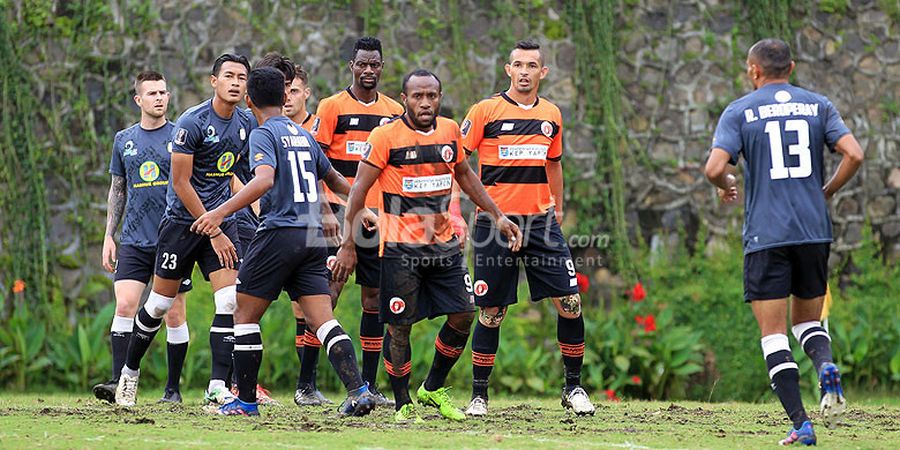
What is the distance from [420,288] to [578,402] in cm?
149

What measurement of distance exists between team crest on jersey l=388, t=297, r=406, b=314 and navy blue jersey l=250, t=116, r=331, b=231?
2.13 feet

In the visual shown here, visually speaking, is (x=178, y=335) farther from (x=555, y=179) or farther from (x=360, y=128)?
(x=555, y=179)

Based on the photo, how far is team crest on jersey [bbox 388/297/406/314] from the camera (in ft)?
24.7

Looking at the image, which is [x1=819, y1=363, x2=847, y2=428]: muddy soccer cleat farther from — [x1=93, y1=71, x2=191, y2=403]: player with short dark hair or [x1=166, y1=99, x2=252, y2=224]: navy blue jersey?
[x1=93, y1=71, x2=191, y2=403]: player with short dark hair

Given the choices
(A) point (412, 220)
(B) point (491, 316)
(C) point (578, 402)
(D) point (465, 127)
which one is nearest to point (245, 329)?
(A) point (412, 220)

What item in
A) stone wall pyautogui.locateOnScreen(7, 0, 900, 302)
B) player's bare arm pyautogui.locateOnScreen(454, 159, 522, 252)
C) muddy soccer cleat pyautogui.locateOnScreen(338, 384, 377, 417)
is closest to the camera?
muddy soccer cleat pyautogui.locateOnScreen(338, 384, 377, 417)

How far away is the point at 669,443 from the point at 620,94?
6.84m

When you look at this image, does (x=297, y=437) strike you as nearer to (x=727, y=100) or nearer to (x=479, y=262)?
(x=479, y=262)

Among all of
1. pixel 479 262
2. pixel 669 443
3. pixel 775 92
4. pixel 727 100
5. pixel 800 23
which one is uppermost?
pixel 800 23

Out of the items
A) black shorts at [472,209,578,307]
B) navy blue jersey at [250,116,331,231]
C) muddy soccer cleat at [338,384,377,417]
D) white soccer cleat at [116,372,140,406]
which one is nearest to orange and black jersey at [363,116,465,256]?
navy blue jersey at [250,116,331,231]

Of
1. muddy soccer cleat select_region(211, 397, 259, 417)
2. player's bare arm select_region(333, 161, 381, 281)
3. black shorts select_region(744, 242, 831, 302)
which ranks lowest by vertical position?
muddy soccer cleat select_region(211, 397, 259, 417)

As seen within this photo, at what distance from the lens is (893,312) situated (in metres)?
12.5

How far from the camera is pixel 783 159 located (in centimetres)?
669

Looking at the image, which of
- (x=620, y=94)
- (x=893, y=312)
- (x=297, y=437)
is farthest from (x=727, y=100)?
(x=297, y=437)
